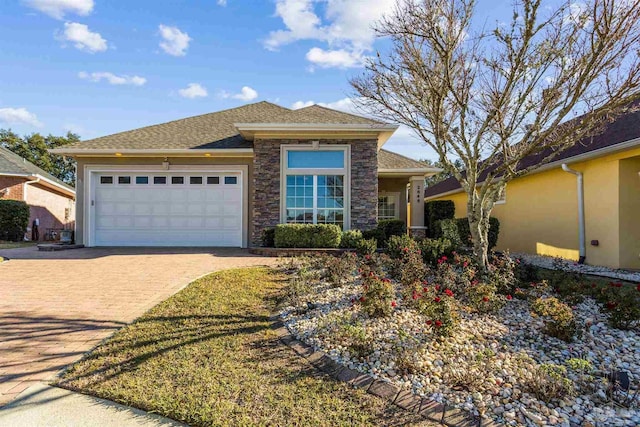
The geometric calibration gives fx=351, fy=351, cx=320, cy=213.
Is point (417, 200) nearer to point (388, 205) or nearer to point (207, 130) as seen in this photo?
point (388, 205)

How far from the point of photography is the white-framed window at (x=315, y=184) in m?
11.4

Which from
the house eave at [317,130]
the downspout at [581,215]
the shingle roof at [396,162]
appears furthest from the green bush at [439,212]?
the downspout at [581,215]

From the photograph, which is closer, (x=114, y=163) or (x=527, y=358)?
(x=527, y=358)

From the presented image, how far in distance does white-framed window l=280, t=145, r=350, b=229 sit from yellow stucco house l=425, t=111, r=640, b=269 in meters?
5.91

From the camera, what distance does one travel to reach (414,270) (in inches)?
231

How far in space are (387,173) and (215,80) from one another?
7.49m

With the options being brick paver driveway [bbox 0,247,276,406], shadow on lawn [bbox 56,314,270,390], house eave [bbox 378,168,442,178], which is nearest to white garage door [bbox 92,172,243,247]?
brick paver driveway [bbox 0,247,276,406]

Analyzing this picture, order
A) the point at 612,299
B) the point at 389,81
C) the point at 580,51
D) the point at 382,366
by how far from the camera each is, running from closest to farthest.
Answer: the point at 382,366, the point at 612,299, the point at 580,51, the point at 389,81

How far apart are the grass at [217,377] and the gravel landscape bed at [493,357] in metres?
0.44

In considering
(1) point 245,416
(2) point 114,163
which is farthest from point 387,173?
(1) point 245,416

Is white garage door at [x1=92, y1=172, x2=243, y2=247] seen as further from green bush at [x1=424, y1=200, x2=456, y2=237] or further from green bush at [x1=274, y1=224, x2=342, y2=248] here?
green bush at [x1=424, y1=200, x2=456, y2=237]

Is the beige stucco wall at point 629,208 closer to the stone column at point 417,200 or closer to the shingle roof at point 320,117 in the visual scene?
the shingle roof at point 320,117

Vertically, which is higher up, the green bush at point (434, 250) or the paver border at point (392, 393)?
the green bush at point (434, 250)

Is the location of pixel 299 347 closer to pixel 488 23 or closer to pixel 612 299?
pixel 612 299
